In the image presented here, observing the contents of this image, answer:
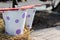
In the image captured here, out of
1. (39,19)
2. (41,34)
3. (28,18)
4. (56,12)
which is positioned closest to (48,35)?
(41,34)

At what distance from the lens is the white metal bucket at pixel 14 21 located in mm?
3162

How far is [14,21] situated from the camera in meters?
3.19

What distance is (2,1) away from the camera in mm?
9742

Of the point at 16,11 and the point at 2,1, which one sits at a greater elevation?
the point at 16,11

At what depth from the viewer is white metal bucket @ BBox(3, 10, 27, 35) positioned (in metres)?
3.16

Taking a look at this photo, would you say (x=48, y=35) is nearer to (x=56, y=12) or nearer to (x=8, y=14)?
(x=8, y=14)

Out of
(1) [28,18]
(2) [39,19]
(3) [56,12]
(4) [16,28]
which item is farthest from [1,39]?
(3) [56,12]

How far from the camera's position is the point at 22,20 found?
3268mm

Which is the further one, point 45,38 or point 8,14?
point 45,38

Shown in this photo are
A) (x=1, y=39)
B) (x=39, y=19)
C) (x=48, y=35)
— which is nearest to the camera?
(x=1, y=39)

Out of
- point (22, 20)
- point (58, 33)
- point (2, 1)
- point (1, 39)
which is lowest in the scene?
point (2, 1)

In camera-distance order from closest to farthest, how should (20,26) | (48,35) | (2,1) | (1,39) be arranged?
1. (1,39)
2. (20,26)
3. (48,35)
4. (2,1)

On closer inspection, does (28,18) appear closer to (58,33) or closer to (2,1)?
(58,33)

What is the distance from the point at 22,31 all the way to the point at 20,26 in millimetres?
107
